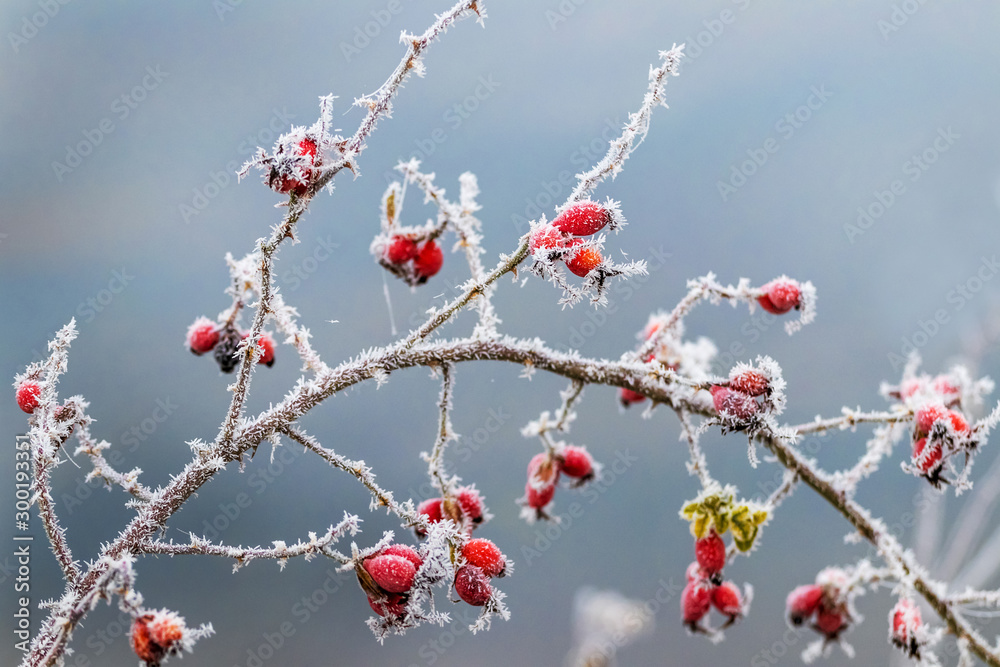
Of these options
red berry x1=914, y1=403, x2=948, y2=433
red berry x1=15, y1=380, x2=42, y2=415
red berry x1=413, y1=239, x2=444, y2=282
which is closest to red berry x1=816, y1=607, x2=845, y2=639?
red berry x1=914, y1=403, x2=948, y2=433

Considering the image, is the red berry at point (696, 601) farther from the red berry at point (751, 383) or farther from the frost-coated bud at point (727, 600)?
the red berry at point (751, 383)

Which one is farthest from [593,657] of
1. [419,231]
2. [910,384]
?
[910,384]

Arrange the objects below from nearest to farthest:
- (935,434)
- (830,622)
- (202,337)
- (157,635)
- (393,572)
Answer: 1. (157,635)
2. (393,572)
3. (935,434)
4. (202,337)
5. (830,622)

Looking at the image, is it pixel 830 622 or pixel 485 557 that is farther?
pixel 830 622

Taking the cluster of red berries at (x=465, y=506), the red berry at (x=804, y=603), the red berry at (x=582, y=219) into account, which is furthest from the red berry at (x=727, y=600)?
the red berry at (x=582, y=219)

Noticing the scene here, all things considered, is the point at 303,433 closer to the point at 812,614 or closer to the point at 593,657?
the point at 593,657

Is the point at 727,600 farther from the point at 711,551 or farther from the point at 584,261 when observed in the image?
the point at 584,261

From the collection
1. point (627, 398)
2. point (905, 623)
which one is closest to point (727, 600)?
point (905, 623)
